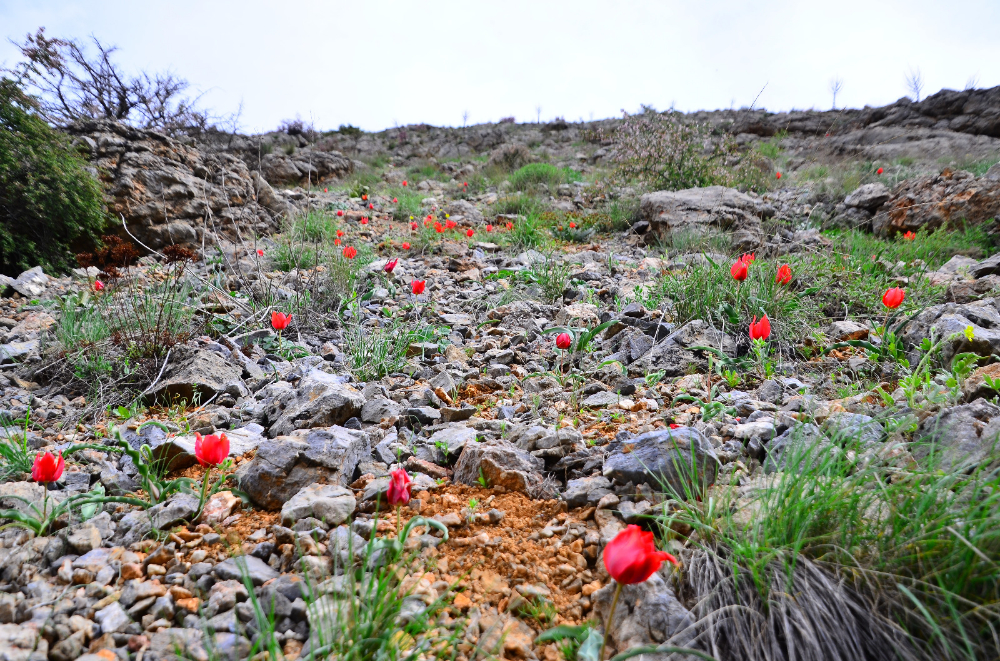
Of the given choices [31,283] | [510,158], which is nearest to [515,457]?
[31,283]

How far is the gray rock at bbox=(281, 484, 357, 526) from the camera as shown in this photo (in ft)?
4.75

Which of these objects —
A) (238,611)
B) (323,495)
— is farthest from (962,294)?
(238,611)

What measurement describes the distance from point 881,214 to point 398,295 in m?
5.44

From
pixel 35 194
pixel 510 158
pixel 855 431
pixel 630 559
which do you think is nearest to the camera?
pixel 630 559

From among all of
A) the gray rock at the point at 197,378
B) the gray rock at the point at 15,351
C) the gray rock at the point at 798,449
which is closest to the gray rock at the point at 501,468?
the gray rock at the point at 798,449

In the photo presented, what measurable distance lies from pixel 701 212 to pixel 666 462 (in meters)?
4.87

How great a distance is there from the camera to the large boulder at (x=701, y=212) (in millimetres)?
5363

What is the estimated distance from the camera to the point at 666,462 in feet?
4.98

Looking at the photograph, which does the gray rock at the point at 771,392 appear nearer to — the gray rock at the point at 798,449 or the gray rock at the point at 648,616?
the gray rock at the point at 798,449

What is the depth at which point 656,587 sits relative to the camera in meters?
1.14

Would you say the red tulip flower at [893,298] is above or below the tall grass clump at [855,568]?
above

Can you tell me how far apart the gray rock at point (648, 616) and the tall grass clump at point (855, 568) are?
1.9 inches

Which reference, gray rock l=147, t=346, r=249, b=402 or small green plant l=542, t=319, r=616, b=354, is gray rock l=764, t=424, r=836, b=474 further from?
gray rock l=147, t=346, r=249, b=402

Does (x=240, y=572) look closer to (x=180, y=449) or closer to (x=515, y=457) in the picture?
(x=180, y=449)
